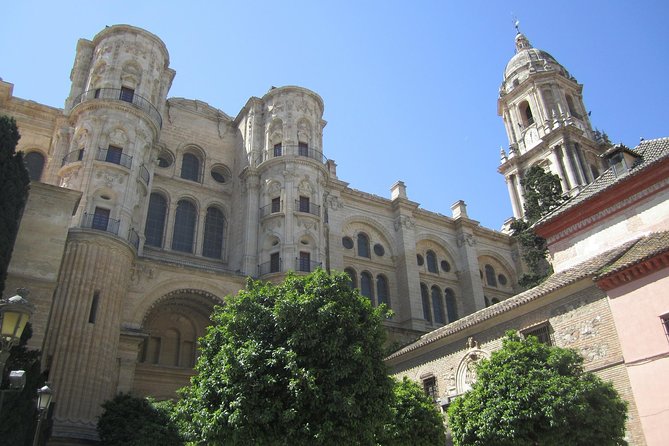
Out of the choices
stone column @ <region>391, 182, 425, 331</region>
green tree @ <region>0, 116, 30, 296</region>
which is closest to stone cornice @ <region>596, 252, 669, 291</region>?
green tree @ <region>0, 116, 30, 296</region>

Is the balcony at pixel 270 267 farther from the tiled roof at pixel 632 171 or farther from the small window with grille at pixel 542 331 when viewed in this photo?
the small window with grille at pixel 542 331

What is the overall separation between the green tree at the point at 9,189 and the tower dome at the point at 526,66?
1584 inches

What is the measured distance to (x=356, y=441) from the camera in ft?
40.5

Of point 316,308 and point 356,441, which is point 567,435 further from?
point 316,308

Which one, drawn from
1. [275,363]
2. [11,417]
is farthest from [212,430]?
[11,417]

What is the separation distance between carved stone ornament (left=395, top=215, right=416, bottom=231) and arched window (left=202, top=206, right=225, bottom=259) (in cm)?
1108

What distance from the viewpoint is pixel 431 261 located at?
122 ft

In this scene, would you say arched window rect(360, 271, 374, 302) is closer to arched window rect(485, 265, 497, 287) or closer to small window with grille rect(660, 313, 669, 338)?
arched window rect(485, 265, 497, 287)

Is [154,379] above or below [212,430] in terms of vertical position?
above

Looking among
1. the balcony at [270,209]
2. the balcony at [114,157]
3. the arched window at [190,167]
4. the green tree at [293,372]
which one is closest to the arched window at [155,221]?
the arched window at [190,167]

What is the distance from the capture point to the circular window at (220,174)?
107ft

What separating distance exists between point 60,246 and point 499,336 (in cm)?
1492

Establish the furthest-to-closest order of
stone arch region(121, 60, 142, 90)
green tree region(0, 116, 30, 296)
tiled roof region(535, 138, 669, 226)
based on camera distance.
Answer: stone arch region(121, 60, 142, 90), tiled roof region(535, 138, 669, 226), green tree region(0, 116, 30, 296)

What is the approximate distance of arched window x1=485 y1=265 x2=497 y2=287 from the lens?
3991cm
